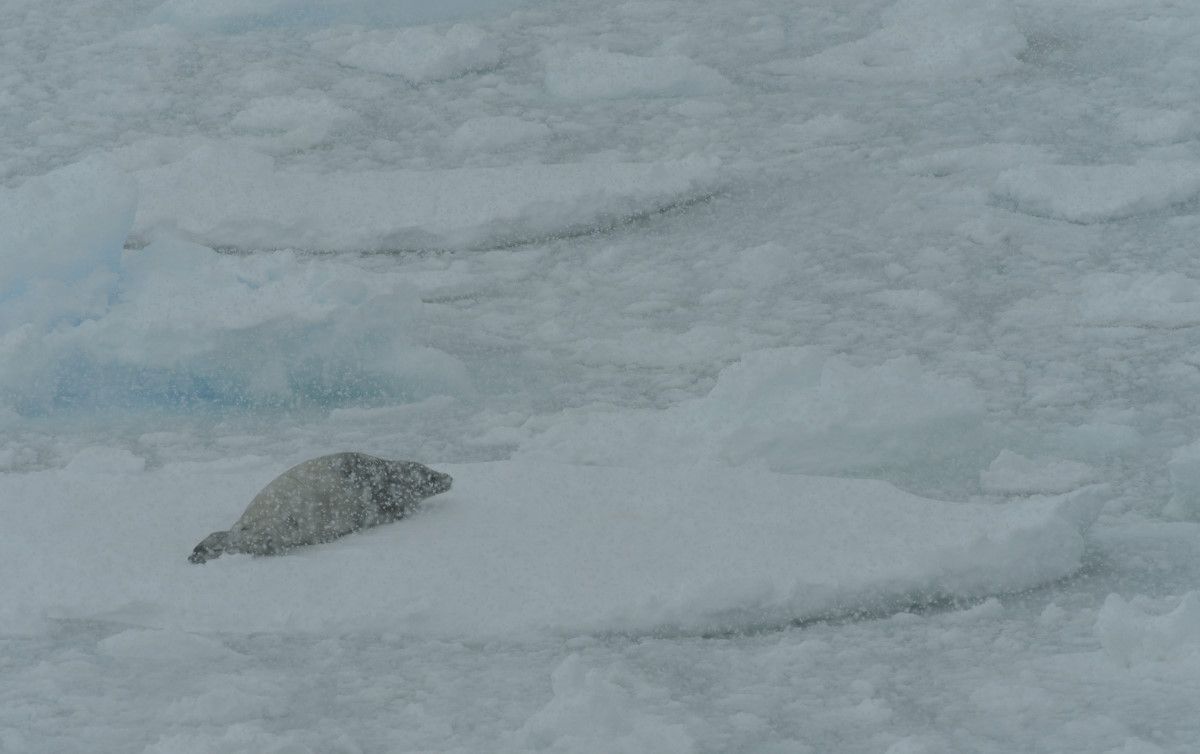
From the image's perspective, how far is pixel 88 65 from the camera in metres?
6.54

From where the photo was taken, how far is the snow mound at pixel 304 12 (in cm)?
693

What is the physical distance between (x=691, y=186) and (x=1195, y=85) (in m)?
2.23

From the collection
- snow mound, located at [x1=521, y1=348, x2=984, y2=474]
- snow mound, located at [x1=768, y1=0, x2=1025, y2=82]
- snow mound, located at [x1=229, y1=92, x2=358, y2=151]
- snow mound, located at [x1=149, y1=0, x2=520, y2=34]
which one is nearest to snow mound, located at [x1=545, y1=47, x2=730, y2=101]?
snow mound, located at [x1=768, y1=0, x2=1025, y2=82]

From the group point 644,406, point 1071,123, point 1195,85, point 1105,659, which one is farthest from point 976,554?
point 1195,85

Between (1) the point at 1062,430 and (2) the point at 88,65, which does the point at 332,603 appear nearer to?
(1) the point at 1062,430

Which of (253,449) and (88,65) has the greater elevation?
(88,65)

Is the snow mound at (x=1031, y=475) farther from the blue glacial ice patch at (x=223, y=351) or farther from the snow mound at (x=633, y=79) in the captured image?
the snow mound at (x=633, y=79)

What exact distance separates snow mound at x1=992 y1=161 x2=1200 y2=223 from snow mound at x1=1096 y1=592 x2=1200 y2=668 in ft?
8.27

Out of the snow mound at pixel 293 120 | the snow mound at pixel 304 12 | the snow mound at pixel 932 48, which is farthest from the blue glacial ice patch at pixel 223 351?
the snow mound at pixel 304 12

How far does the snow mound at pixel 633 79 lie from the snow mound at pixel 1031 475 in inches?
120

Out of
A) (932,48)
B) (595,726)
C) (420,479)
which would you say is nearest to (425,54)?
(932,48)

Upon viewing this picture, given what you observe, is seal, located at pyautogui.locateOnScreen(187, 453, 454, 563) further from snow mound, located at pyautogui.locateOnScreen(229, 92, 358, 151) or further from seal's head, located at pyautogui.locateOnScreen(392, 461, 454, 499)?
snow mound, located at pyautogui.locateOnScreen(229, 92, 358, 151)

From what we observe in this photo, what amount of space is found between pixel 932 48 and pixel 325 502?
Result: 4131mm

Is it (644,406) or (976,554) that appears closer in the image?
(976,554)
